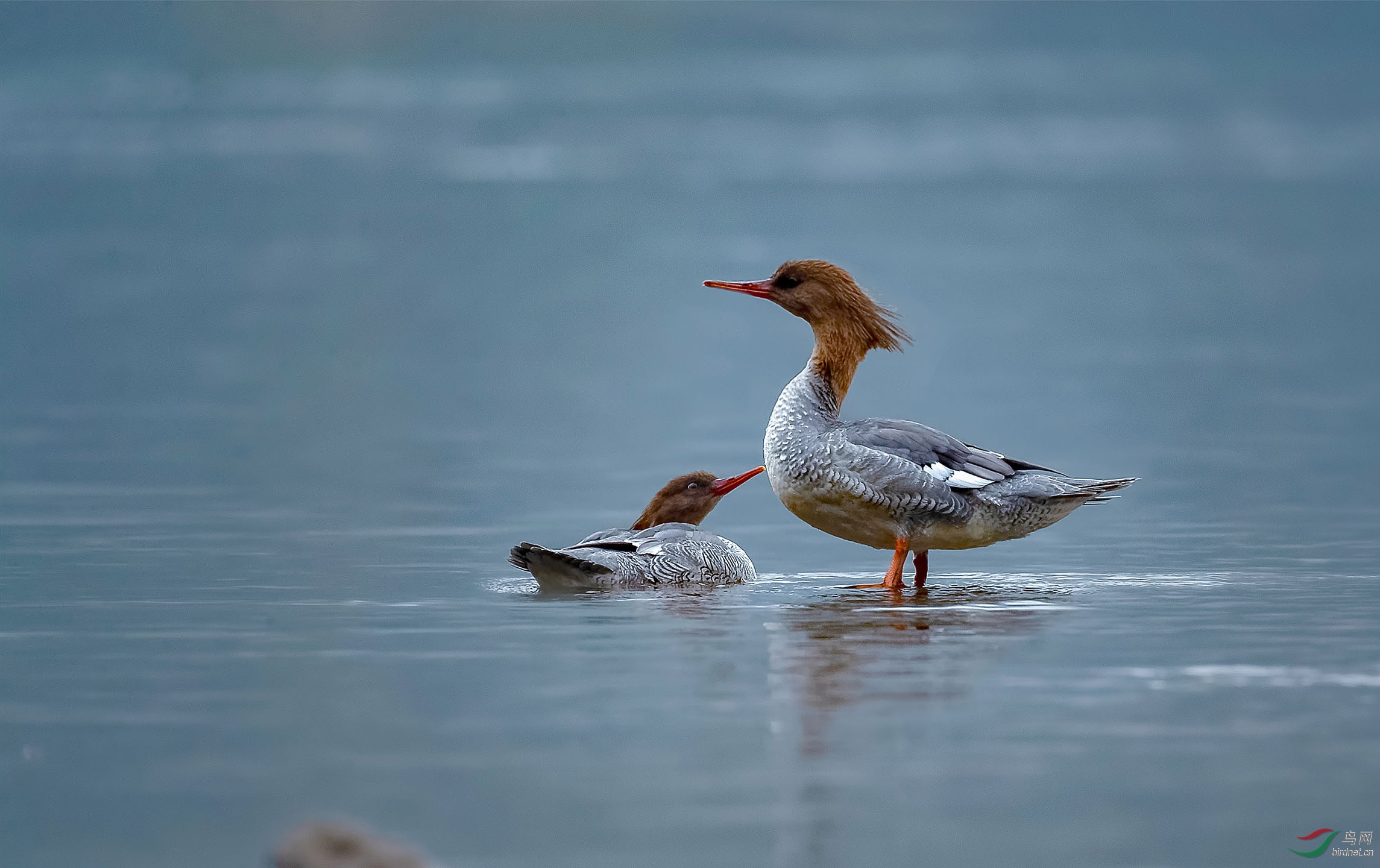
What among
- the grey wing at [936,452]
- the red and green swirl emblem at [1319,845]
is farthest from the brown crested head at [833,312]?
the red and green swirl emblem at [1319,845]

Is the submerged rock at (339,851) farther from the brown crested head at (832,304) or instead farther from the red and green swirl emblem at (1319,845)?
the brown crested head at (832,304)

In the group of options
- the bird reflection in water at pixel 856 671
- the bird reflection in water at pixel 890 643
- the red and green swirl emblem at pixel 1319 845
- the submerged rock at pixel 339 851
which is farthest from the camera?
the bird reflection in water at pixel 890 643

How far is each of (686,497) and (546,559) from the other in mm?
1914

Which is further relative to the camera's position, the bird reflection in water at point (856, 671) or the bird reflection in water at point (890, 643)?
the bird reflection in water at point (890, 643)

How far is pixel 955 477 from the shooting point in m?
7.46

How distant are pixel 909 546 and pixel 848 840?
4332 mm

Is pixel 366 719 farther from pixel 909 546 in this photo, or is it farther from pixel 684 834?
pixel 909 546

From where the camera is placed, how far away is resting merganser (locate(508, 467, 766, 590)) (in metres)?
7.23

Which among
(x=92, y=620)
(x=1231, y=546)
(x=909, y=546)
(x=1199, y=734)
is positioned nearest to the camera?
(x=1199, y=734)

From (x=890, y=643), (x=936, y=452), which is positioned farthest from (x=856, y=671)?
(x=936, y=452)

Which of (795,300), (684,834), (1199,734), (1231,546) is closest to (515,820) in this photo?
(684,834)

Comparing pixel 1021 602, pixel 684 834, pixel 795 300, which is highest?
pixel 795 300

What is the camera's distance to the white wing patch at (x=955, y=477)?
744cm

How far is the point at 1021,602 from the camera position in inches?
272
